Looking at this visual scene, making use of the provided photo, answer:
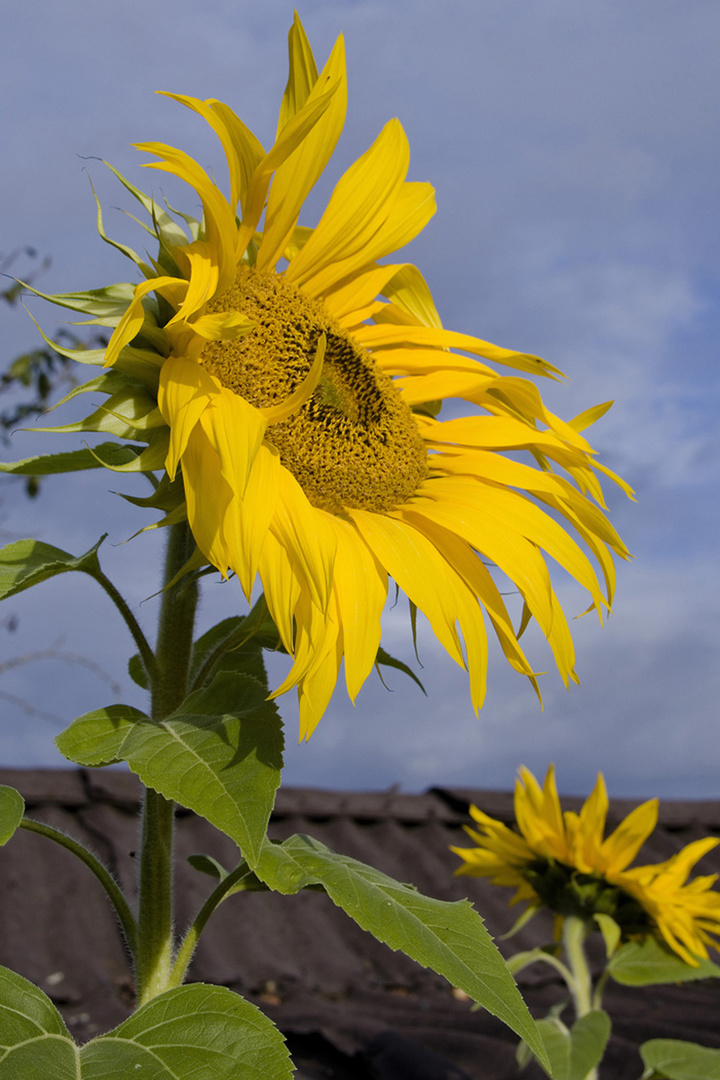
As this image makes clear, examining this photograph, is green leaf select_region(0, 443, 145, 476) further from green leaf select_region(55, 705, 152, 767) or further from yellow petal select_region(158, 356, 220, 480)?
green leaf select_region(55, 705, 152, 767)

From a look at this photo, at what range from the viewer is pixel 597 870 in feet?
5.46

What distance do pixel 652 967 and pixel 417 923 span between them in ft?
3.42

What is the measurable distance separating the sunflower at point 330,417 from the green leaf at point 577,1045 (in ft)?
2.54

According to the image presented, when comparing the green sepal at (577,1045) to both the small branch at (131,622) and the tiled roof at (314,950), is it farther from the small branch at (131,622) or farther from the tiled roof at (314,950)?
the small branch at (131,622)

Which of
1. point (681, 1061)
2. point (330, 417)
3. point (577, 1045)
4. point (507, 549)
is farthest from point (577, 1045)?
point (330, 417)

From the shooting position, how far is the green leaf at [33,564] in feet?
2.63

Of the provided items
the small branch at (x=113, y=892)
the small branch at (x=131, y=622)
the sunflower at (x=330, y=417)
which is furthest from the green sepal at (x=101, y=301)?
the small branch at (x=113, y=892)

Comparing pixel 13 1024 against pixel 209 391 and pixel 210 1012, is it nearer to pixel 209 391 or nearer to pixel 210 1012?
pixel 210 1012

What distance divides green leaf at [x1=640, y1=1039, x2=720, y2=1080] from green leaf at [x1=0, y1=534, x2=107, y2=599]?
1179 mm

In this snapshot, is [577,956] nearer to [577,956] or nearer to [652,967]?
[577,956]

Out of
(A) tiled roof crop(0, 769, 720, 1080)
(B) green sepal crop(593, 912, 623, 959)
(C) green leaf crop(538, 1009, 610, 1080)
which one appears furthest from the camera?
(A) tiled roof crop(0, 769, 720, 1080)

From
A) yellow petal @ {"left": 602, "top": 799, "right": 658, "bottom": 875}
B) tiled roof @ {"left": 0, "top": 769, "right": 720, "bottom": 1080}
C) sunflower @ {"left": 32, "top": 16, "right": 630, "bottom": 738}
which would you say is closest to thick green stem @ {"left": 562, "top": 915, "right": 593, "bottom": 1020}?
yellow petal @ {"left": 602, "top": 799, "right": 658, "bottom": 875}

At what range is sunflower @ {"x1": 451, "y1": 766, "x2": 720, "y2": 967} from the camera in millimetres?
1637

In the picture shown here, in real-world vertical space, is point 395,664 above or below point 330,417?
below
